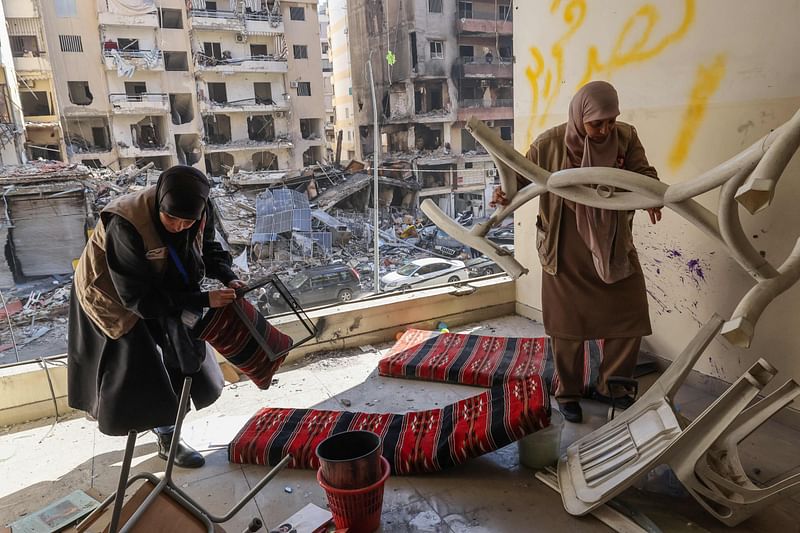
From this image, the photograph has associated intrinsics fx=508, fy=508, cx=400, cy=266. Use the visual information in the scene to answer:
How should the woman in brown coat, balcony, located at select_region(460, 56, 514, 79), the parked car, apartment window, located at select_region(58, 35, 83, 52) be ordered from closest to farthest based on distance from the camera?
the woman in brown coat
apartment window, located at select_region(58, 35, 83, 52)
the parked car
balcony, located at select_region(460, 56, 514, 79)

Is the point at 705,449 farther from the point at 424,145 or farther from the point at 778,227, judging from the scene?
the point at 424,145

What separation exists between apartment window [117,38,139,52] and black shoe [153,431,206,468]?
2255mm

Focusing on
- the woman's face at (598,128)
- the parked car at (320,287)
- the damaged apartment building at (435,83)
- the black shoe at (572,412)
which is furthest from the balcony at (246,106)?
the black shoe at (572,412)

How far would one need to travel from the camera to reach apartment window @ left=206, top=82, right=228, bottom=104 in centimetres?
333

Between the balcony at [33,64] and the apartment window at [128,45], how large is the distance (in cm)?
40

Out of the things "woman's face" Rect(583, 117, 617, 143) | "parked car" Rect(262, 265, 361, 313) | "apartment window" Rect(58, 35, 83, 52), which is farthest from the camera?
"parked car" Rect(262, 265, 361, 313)

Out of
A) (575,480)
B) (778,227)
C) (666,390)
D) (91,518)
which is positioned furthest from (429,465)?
(778,227)

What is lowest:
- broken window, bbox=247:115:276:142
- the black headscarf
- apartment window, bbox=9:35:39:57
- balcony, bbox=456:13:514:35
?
the black headscarf

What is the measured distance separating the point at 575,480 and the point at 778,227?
142cm

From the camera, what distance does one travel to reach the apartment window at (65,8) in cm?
281

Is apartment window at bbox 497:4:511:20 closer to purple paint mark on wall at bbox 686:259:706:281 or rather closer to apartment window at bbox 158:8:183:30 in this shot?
apartment window at bbox 158:8:183:30

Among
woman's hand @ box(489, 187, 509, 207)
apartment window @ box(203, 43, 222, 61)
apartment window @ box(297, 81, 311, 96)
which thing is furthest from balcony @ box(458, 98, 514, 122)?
woman's hand @ box(489, 187, 509, 207)

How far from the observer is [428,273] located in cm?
439

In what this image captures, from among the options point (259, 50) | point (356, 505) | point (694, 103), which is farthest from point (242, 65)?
point (356, 505)
